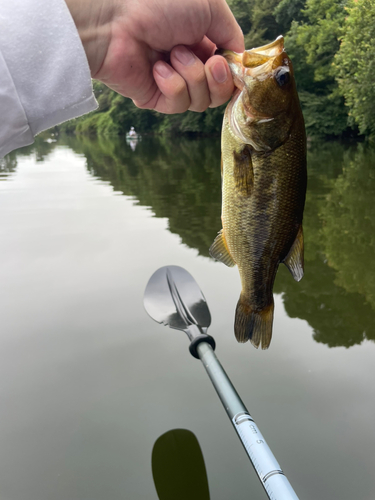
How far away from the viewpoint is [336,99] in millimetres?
29281

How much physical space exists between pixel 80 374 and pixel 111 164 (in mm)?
16085

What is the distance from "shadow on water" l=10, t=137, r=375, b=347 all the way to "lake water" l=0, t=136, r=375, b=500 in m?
0.04

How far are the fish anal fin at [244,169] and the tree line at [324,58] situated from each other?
22.1 meters

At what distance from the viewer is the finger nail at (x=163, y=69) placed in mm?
1960

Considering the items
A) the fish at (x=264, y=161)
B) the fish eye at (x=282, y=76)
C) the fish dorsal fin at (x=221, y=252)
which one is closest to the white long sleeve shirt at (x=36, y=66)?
the fish at (x=264, y=161)

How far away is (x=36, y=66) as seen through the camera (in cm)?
156

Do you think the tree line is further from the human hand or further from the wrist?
the wrist

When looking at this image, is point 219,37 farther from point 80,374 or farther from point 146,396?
point 80,374

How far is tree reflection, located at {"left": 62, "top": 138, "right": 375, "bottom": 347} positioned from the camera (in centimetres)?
488

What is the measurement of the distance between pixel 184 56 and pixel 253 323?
51.3 inches

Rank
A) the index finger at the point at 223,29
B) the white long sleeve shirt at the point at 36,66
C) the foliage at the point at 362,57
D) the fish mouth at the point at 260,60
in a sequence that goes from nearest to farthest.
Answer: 1. the white long sleeve shirt at the point at 36,66
2. the fish mouth at the point at 260,60
3. the index finger at the point at 223,29
4. the foliage at the point at 362,57

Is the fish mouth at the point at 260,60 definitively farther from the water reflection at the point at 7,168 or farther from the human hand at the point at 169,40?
the water reflection at the point at 7,168

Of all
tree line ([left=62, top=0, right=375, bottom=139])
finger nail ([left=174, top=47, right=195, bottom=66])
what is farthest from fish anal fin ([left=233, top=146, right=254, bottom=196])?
tree line ([left=62, top=0, right=375, bottom=139])

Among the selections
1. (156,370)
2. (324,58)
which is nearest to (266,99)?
(156,370)
